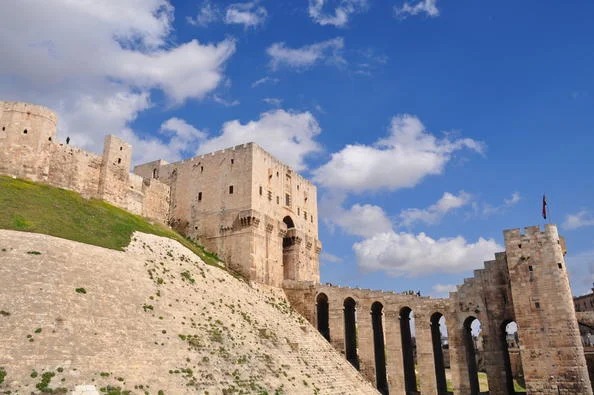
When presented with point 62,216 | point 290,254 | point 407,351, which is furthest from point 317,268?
point 62,216

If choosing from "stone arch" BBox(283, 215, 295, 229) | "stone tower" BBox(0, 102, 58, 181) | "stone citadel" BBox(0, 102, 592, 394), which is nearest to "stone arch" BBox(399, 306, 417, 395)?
"stone citadel" BBox(0, 102, 592, 394)

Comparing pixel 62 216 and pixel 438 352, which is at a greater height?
pixel 62 216

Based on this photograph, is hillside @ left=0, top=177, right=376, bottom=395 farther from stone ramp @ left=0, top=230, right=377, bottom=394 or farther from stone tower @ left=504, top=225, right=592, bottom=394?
stone tower @ left=504, top=225, right=592, bottom=394

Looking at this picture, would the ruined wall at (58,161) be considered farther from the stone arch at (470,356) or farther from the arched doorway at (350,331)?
the stone arch at (470,356)

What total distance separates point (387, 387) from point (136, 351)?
93.4 ft

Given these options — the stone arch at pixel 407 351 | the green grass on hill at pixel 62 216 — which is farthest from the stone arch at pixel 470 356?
the green grass on hill at pixel 62 216

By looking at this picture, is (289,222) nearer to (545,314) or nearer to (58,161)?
(58,161)

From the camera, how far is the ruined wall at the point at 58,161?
36438 millimetres

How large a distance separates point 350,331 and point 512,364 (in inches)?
758

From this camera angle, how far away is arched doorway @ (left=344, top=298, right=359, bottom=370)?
4572 cm

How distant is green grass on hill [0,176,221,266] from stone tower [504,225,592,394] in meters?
28.0

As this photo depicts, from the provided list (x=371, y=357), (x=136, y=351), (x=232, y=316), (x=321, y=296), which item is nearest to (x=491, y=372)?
(x=371, y=357)

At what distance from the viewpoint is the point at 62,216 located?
31.4 meters

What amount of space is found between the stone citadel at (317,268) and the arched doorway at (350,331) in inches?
7.7
